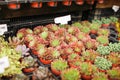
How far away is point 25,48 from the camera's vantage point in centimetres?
254

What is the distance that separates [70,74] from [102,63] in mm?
540

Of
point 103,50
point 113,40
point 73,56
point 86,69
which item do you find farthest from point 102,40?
point 86,69

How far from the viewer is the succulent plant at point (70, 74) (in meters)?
2.19

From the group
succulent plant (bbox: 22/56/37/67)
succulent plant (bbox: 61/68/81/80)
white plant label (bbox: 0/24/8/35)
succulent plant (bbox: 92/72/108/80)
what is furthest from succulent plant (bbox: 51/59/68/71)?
white plant label (bbox: 0/24/8/35)

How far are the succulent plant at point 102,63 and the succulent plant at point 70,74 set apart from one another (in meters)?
0.43

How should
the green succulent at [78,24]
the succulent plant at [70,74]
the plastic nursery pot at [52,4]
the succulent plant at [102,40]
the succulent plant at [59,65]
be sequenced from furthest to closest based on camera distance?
1. the green succulent at [78,24]
2. the succulent plant at [102,40]
3. the plastic nursery pot at [52,4]
4. the succulent plant at [59,65]
5. the succulent plant at [70,74]

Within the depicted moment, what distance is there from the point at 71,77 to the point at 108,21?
1.83m

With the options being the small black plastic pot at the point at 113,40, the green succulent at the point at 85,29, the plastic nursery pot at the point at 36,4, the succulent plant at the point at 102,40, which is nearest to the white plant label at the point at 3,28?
the plastic nursery pot at the point at 36,4

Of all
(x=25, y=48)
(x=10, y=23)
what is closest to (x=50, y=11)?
(x=10, y=23)

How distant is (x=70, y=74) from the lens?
2207 millimetres

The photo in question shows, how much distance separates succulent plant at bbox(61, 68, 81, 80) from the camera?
2189 mm

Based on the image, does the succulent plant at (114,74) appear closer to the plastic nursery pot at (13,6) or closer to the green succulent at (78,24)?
the green succulent at (78,24)

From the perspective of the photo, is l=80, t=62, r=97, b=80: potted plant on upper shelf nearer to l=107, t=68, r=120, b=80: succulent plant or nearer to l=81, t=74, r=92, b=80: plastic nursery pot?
l=81, t=74, r=92, b=80: plastic nursery pot

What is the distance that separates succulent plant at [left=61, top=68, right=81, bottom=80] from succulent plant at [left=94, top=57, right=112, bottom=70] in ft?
1.40
